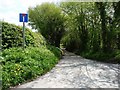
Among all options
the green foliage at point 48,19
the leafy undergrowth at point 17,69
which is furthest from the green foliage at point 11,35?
the green foliage at point 48,19

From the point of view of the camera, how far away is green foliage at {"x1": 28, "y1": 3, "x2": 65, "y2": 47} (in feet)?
134

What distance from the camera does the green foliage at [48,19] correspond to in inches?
1609

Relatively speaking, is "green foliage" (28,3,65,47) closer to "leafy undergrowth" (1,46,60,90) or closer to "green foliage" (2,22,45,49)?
"green foliage" (2,22,45,49)

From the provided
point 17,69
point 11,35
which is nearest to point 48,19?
point 11,35

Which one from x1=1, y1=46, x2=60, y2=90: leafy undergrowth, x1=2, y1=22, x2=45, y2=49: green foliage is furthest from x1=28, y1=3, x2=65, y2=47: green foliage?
x1=1, y1=46, x2=60, y2=90: leafy undergrowth

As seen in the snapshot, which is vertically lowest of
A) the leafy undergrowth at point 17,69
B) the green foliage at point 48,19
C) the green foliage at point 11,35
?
the leafy undergrowth at point 17,69

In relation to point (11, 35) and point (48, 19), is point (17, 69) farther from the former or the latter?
point (48, 19)

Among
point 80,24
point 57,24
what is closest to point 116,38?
point 80,24

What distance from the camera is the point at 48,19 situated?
40.8m

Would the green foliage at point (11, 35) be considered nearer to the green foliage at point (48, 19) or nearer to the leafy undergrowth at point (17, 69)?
the leafy undergrowth at point (17, 69)

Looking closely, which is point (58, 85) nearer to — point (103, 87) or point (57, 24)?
point (103, 87)

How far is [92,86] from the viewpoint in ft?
29.1

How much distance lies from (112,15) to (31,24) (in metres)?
22.3

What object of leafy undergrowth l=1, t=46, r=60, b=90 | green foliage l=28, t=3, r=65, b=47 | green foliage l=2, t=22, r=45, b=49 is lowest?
leafy undergrowth l=1, t=46, r=60, b=90
